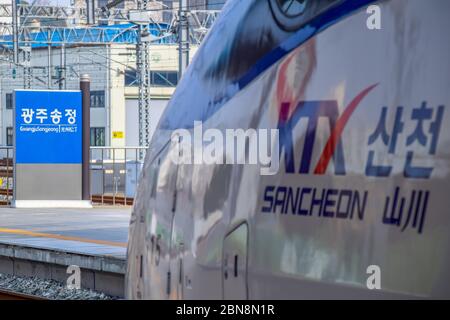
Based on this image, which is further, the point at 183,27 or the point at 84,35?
the point at 84,35

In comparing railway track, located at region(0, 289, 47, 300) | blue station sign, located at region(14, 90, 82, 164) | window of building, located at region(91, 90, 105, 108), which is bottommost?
railway track, located at region(0, 289, 47, 300)

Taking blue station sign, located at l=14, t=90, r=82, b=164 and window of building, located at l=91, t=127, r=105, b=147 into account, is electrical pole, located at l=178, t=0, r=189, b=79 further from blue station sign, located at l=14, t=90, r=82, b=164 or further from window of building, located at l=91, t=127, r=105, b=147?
window of building, located at l=91, t=127, r=105, b=147

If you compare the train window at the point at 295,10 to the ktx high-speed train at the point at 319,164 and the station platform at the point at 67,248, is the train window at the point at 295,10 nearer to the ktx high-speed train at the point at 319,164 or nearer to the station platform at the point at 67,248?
the ktx high-speed train at the point at 319,164

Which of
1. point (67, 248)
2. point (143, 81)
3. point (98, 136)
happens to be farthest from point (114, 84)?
point (67, 248)

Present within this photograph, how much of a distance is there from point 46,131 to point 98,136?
38104 mm

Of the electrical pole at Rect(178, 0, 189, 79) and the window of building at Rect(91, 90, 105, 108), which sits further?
the window of building at Rect(91, 90, 105, 108)

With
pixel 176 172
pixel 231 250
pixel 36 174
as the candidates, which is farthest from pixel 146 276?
pixel 36 174

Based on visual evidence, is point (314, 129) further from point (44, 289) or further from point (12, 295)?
point (44, 289)

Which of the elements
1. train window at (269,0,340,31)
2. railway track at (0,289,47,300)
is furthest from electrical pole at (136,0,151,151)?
train window at (269,0,340,31)

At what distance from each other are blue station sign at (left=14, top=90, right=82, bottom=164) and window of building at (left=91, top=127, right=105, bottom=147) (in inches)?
1424

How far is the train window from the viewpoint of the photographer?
3.41m

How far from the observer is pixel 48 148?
22.6 metres

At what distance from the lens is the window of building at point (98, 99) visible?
59.3 meters

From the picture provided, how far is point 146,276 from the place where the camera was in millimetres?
4648
